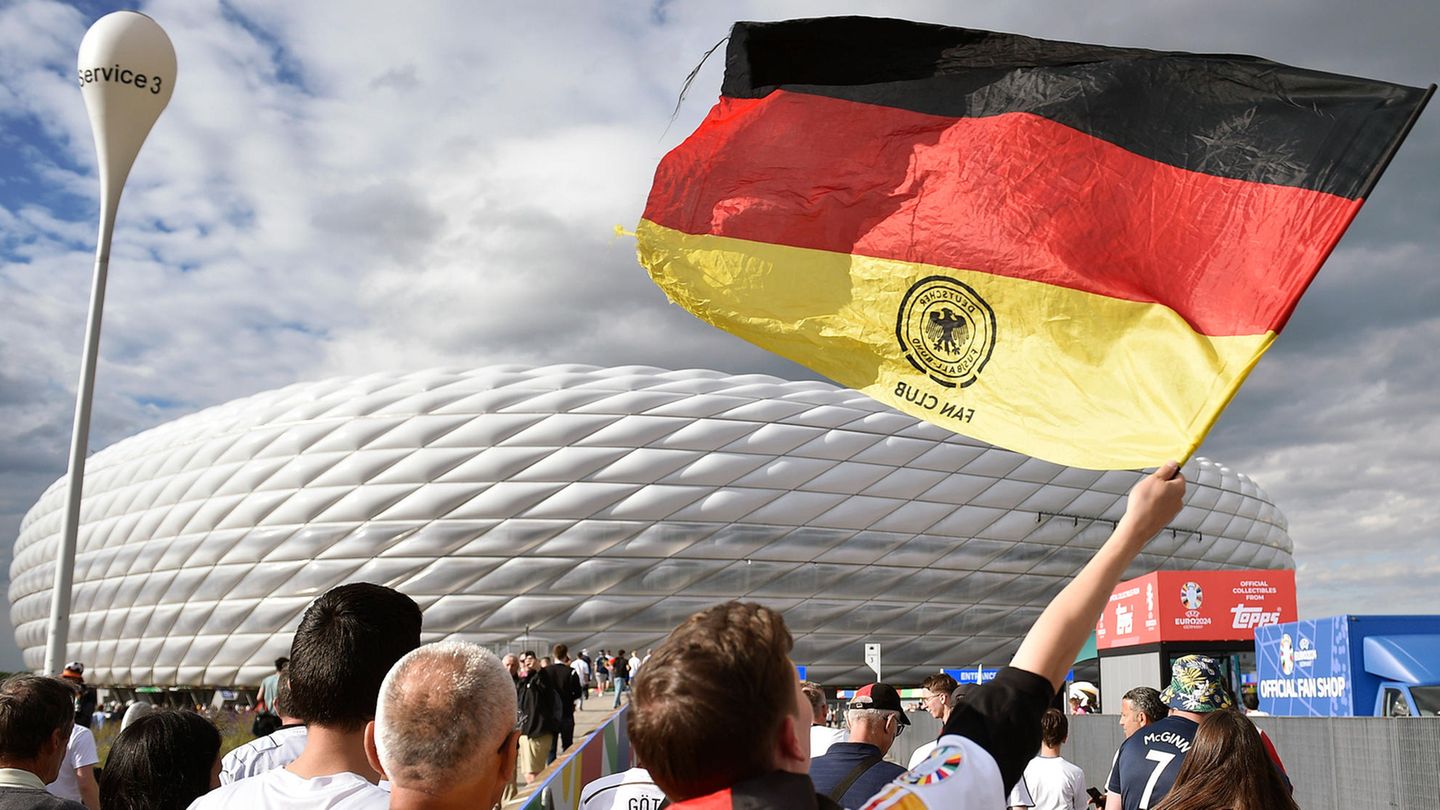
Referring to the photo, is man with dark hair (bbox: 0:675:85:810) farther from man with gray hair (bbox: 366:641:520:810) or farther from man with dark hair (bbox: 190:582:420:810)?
man with gray hair (bbox: 366:641:520:810)

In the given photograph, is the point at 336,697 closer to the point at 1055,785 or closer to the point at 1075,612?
the point at 1075,612

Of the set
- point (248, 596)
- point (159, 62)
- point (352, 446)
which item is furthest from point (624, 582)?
point (159, 62)

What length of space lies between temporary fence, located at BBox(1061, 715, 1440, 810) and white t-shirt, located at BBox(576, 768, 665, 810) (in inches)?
159

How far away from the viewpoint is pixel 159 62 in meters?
9.60

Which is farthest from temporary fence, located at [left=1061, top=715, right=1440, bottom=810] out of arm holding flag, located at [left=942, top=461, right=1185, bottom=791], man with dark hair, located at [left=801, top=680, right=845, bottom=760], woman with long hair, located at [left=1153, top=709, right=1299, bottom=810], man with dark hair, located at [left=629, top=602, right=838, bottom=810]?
man with dark hair, located at [left=629, top=602, right=838, bottom=810]

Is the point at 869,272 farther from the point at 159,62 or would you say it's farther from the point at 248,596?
the point at 248,596

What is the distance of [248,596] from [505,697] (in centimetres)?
3578

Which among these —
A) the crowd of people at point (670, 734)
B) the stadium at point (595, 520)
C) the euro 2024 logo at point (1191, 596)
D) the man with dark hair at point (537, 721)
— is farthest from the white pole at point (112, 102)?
the stadium at point (595, 520)

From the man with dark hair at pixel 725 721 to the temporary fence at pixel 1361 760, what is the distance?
524 centimetres

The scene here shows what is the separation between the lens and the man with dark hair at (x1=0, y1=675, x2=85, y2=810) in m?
3.01

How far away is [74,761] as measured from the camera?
14.4 ft

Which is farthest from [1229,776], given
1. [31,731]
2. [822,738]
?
[31,731]

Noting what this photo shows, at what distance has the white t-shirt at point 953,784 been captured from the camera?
125 centimetres

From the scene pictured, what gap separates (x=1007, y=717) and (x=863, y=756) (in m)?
2.21
